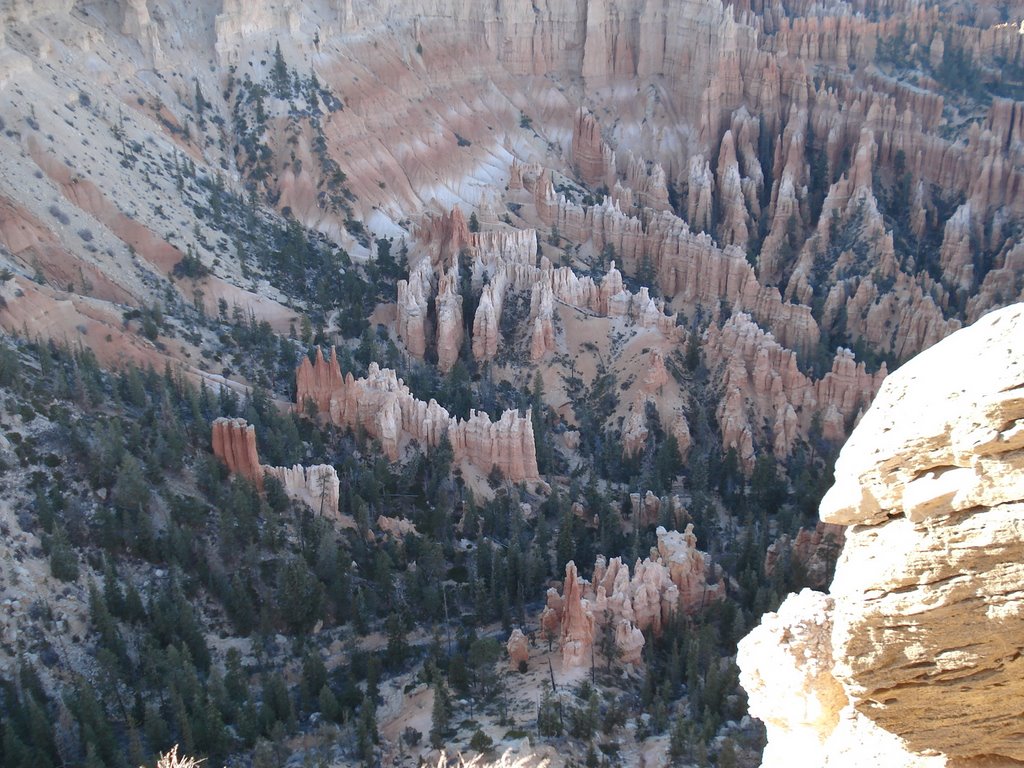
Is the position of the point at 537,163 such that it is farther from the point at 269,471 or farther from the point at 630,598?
the point at 630,598

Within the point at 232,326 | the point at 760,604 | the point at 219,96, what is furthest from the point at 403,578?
the point at 219,96

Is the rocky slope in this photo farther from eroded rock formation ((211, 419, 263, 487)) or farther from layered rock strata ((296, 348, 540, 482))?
eroded rock formation ((211, 419, 263, 487))

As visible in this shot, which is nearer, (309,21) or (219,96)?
(219,96)

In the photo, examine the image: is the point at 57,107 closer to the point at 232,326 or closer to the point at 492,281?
the point at 232,326

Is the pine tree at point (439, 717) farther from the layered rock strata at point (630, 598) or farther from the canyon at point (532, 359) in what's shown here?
the layered rock strata at point (630, 598)

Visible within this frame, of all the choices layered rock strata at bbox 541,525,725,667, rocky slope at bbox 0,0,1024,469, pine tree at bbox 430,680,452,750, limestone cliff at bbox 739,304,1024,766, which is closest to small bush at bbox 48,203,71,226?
rocky slope at bbox 0,0,1024,469
